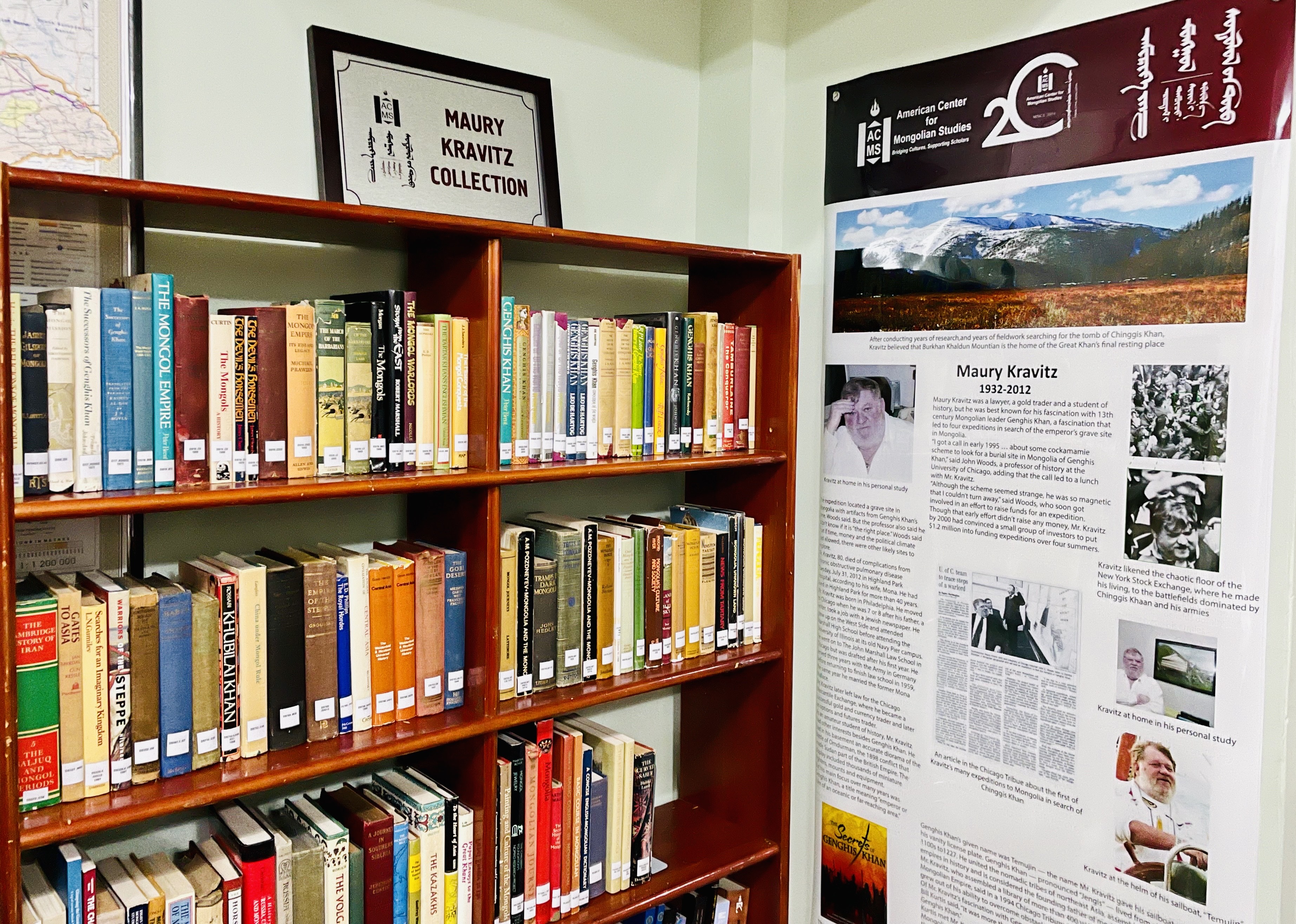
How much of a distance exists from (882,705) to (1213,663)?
66cm

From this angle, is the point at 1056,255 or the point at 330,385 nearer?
the point at 330,385

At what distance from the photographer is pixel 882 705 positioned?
209cm

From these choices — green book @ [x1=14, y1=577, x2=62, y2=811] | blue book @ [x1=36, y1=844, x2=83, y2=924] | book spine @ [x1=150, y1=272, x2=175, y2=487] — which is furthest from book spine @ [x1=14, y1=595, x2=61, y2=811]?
book spine @ [x1=150, y1=272, x2=175, y2=487]

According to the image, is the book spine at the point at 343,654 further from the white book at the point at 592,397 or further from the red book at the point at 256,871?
the white book at the point at 592,397

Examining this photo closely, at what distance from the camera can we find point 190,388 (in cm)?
139

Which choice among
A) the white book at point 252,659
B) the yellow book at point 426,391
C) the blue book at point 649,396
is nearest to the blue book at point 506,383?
the yellow book at point 426,391

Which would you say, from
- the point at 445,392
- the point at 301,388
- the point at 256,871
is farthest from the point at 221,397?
the point at 256,871

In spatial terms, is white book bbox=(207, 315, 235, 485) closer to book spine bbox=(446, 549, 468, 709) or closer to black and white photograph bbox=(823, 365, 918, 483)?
book spine bbox=(446, 549, 468, 709)

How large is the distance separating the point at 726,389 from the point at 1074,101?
83cm

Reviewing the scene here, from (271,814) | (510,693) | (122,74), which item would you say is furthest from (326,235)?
(271,814)

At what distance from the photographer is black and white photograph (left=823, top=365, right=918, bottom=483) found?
202 cm

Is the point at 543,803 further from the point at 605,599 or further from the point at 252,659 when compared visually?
the point at 252,659

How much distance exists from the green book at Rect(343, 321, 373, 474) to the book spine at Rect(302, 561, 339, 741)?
17 centimetres

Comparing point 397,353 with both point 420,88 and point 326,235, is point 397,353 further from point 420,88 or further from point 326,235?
point 420,88
